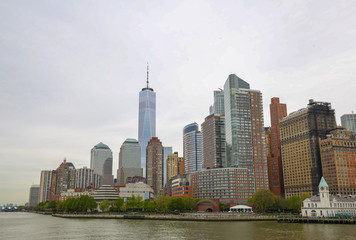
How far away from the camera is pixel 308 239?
3081 inches

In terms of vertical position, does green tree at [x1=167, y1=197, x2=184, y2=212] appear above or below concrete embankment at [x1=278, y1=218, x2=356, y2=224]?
above

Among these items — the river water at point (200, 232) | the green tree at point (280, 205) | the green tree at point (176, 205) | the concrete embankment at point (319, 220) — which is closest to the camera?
the river water at point (200, 232)

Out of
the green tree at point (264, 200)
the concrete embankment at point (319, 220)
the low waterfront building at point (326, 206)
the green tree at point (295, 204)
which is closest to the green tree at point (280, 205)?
the green tree at point (295, 204)

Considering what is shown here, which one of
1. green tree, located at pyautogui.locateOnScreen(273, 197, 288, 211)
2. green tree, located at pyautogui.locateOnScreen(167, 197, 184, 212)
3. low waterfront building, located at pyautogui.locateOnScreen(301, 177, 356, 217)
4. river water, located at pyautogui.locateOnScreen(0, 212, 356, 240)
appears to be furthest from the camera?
green tree, located at pyautogui.locateOnScreen(273, 197, 288, 211)

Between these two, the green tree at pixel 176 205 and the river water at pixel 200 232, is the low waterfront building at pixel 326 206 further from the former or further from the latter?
the green tree at pixel 176 205

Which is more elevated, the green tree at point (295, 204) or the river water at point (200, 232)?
the green tree at point (295, 204)

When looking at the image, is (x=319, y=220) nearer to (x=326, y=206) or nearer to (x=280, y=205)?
(x=326, y=206)

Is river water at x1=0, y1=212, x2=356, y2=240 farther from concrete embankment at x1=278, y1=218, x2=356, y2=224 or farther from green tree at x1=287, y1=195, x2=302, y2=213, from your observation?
green tree at x1=287, y1=195, x2=302, y2=213

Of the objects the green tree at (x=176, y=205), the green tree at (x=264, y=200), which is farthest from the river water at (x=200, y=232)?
the green tree at (x=176, y=205)

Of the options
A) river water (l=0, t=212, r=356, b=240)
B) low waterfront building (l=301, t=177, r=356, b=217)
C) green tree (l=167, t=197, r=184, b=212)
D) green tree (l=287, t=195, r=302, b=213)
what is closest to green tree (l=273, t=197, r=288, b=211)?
green tree (l=287, t=195, r=302, b=213)

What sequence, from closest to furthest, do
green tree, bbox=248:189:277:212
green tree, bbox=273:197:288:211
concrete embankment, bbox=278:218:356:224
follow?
concrete embankment, bbox=278:218:356:224 < green tree, bbox=248:189:277:212 < green tree, bbox=273:197:288:211

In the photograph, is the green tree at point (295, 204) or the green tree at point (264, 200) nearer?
the green tree at point (295, 204)

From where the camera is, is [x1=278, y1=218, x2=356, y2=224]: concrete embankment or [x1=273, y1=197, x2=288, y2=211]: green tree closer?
[x1=278, y1=218, x2=356, y2=224]: concrete embankment

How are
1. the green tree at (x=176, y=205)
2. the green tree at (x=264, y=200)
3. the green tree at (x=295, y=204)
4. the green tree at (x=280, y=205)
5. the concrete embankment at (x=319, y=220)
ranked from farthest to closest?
1. the green tree at (x=280, y=205)
2. the green tree at (x=176, y=205)
3. the green tree at (x=264, y=200)
4. the green tree at (x=295, y=204)
5. the concrete embankment at (x=319, y=220)
